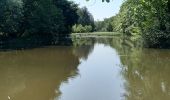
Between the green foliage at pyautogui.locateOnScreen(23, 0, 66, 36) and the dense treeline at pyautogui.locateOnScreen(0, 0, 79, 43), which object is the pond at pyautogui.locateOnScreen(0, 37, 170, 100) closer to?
the dense treeline at pyautogui.locateOnScreen(0, 0, 79, 43)

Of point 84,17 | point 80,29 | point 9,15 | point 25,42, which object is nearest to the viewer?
point 9,15

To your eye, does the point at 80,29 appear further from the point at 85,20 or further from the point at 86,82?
the point at 86,82

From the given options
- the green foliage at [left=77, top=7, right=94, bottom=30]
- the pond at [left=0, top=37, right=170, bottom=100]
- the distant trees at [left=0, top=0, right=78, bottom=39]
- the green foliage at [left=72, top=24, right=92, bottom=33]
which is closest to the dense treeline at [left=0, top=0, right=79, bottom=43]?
the distant trees at [left=0, top=0, right=78, bottom=39]

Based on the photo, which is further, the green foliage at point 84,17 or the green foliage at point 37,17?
the green foliage at point 84,17

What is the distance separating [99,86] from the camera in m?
15.0

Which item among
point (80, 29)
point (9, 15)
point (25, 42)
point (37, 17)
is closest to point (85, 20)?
point (80, 29)

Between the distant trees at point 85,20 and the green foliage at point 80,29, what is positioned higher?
the distant trees at point 85,20

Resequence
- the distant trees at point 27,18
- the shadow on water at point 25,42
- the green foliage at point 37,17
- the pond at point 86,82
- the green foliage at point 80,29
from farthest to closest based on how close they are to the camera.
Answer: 1. the green foliage at point 80,29
2. the green foliage at point 37,17
3. the shadow on water at point 25,42
4. the distant trees at point 27,18
5. the pond at point 86,82

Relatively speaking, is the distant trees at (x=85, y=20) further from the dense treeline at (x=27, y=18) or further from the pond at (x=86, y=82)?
the pond at (x=86, y=82)

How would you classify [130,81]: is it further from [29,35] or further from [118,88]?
[29,35]

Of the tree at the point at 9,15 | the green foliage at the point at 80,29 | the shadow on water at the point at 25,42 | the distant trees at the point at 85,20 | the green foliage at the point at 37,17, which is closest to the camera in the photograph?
the tree at the point at 9,15

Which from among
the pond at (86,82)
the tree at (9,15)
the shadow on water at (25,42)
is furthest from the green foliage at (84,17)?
the pond at (86,82)

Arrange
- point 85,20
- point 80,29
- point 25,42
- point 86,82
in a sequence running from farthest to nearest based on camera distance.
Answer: point 85,20, point 80,29, point 25,42, point 86,82

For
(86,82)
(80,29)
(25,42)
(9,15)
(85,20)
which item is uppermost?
(9,15)
